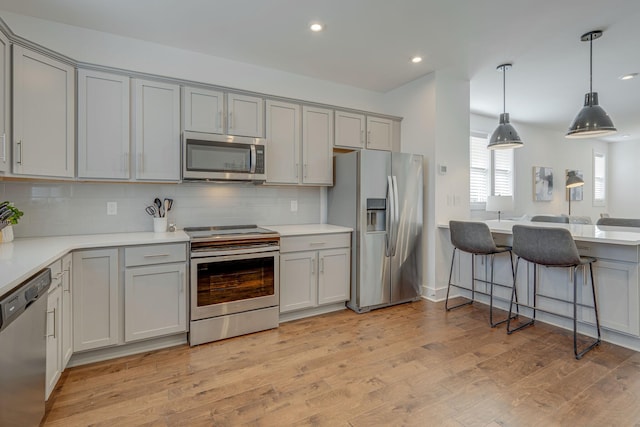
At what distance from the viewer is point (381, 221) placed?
356cm

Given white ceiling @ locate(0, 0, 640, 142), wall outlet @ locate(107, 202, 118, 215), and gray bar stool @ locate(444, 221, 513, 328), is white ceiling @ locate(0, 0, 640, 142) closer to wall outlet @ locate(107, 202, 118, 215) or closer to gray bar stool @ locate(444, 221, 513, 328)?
wall outlet @ locate(107, 202, 118, 215)

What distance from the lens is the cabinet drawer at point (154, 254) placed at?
243cm

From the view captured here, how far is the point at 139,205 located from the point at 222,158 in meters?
0.89

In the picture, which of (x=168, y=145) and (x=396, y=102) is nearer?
(x=168, y=145)

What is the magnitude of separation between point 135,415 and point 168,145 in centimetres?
206

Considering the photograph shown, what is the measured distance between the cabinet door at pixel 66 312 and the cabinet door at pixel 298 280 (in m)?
1.60

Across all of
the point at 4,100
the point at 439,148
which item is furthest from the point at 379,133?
the point at 4,100

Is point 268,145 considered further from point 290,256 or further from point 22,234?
point 22,234

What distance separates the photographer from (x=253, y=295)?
291 centimetres

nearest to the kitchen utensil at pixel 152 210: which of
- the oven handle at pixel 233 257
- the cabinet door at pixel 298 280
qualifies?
the oven handle at pixel 233 257

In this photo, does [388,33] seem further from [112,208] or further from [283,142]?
[112,208]

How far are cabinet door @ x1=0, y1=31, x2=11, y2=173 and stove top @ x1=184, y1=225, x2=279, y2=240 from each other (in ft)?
4.14

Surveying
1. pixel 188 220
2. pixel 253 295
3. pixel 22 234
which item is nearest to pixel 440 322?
pixel 253 295

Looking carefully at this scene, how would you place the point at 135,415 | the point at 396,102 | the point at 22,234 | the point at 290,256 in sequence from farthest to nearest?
the point at 396,102 → the point at 290,256 → the point at 22,234 → the point at 135,415
